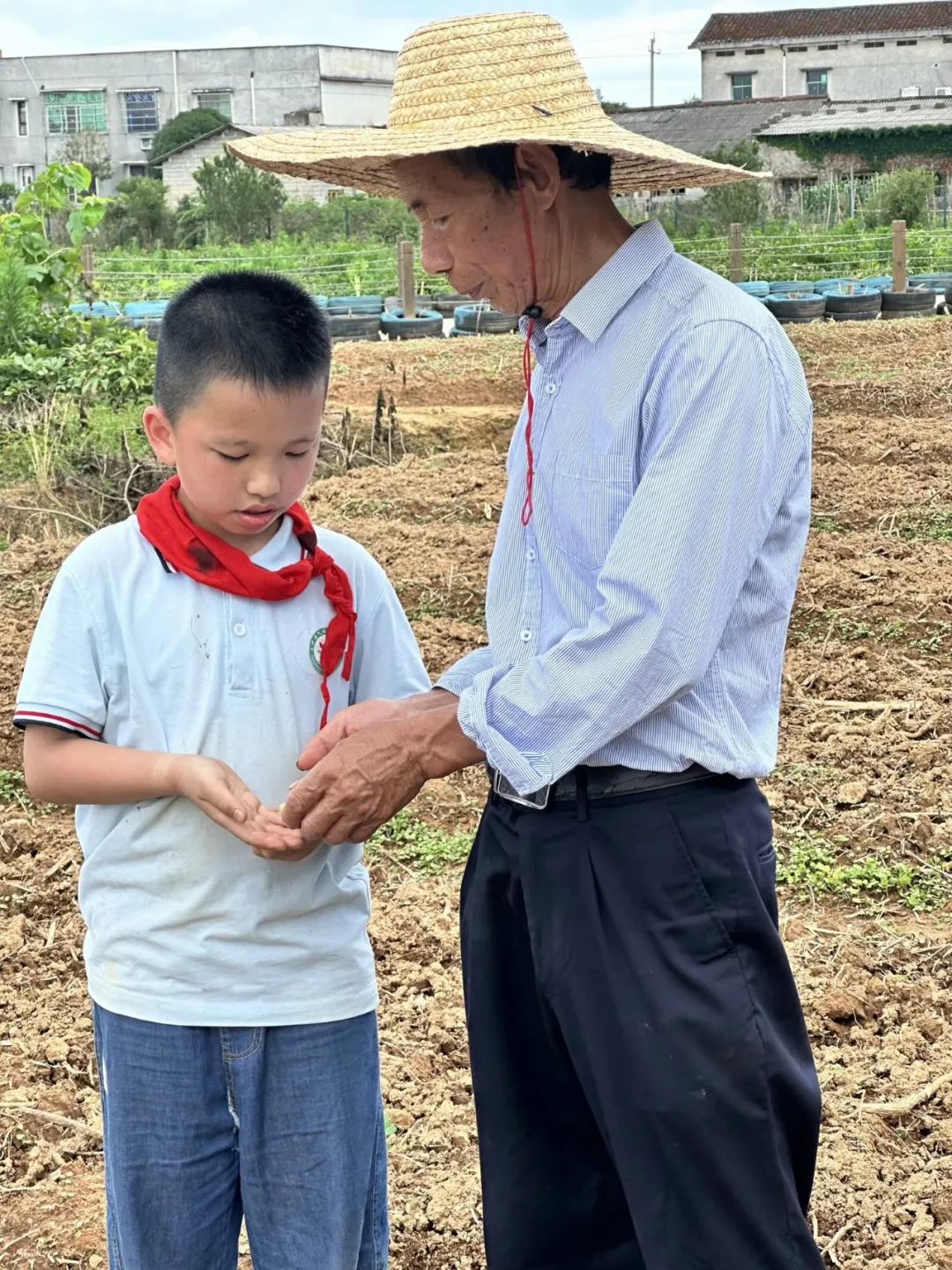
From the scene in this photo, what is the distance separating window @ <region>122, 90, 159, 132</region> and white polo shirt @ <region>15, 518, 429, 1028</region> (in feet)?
192

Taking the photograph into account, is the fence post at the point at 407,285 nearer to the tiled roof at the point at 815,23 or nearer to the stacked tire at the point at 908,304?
the stacked tire at the point at 908,304

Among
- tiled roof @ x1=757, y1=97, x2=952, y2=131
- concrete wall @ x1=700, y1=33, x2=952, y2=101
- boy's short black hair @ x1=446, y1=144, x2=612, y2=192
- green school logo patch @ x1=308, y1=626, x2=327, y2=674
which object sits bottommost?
green school logo patch @ x1=308, y1=626, x2=327, y2=674

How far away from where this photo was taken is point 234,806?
159cm

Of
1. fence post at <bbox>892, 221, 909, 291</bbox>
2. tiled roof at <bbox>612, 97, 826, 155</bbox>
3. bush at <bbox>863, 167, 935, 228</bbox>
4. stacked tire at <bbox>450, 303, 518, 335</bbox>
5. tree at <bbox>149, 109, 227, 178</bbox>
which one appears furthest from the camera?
tree at <bbox>149, 109, 227, 178</bbox>

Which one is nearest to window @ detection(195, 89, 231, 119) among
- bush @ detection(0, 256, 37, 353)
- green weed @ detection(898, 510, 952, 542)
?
bush @ detection(0, 256, 37, 353)

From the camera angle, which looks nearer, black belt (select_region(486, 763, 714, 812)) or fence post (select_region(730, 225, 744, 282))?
black belt (select_region(486, 763, 714, 812))

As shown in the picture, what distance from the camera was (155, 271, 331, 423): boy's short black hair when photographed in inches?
66.4

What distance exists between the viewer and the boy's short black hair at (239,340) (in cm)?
169

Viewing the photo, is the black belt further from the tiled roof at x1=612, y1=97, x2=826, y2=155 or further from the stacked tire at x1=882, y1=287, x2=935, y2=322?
the tiled roof at x1=612, y1=97, x2=826, y2=155

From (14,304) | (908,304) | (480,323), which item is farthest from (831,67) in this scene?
(14,304)

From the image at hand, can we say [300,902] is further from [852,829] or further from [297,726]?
[852,829]


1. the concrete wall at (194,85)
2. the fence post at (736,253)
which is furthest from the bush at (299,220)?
the concrete wall at (194,85)

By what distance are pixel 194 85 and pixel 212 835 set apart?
2322 inches

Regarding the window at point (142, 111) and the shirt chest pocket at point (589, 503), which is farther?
the window at point (142, 111)
